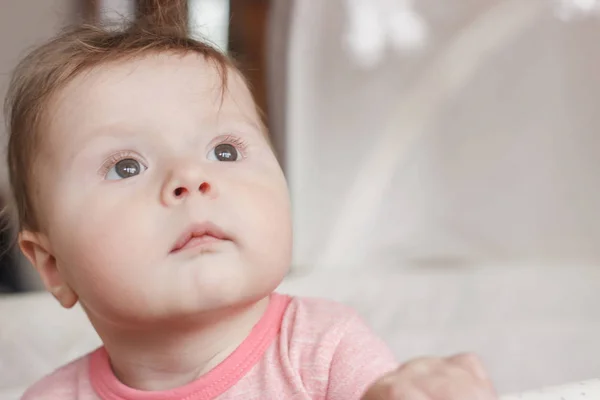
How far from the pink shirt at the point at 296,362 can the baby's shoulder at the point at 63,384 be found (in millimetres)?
45

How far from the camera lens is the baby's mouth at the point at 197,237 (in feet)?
2.28

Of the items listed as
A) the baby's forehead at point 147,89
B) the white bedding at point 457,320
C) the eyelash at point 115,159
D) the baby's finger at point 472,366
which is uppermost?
the baby's forehead at point 147,89

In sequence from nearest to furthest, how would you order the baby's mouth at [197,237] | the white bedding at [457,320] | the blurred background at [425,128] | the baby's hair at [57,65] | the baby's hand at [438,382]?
1. the baby's hand at [438,382]
2. the baby's mouth at [197,237]
3. the baby's hair at [57,65]
4. the white bedding at [457,320]
5. the blurred background at [425,128]

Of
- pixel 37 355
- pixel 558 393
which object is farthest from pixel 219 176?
pixel 37 355

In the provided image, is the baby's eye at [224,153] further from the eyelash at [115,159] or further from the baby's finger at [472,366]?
the baby's finger at [472,366]

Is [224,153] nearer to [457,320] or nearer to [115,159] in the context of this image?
[115,159]

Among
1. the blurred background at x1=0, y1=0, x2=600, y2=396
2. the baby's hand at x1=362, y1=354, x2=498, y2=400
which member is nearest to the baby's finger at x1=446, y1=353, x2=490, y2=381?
the baby's hand at x1=362, y1=354, x2=498, y2=400

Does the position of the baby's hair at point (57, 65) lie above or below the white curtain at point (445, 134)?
above

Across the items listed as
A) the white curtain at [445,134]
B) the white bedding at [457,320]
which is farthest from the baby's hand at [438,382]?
the white curtain at [445,134]

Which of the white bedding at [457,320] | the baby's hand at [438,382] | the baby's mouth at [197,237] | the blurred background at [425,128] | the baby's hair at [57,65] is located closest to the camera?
the baby's hand at [438,382]

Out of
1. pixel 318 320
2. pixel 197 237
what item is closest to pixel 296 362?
pixel 318 320

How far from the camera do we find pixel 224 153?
0.79m

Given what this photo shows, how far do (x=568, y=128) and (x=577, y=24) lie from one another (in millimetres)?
200

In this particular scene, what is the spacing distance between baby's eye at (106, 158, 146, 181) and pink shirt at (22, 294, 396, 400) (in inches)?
7.4
